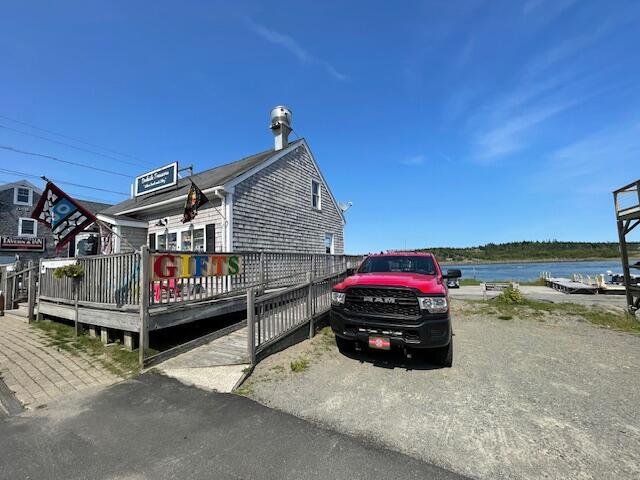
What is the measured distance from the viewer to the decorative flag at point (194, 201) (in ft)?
35.8

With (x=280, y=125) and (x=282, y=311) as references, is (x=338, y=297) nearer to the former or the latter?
(x=282, y=311)

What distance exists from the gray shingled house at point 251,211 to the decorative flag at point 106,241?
0.26 m

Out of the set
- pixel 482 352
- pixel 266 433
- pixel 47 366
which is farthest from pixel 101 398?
pixel 482 352

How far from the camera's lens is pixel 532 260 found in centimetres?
12012

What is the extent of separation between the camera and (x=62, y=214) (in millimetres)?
8562

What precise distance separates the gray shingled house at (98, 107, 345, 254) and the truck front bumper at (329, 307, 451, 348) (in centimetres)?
739

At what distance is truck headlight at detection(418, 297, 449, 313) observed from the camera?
4824 millimetres

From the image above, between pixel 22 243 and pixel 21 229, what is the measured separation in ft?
3.77

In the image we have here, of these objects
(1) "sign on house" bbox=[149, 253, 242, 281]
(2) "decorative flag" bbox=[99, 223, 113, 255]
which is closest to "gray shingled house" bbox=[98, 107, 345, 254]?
(2) "decorative flag" bbox=[99, 223, 113, 255]

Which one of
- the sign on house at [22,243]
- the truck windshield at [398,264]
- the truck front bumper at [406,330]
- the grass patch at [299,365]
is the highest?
the sign on house at [22,243]

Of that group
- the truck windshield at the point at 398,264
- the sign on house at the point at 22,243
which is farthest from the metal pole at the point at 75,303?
the sign on house at the point at 22,243

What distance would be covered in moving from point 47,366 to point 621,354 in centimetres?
1063

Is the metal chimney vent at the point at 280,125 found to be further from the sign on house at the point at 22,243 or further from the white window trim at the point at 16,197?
the white window trim at the point at 16,197

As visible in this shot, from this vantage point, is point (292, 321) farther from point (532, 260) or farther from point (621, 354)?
point (532, 260)
